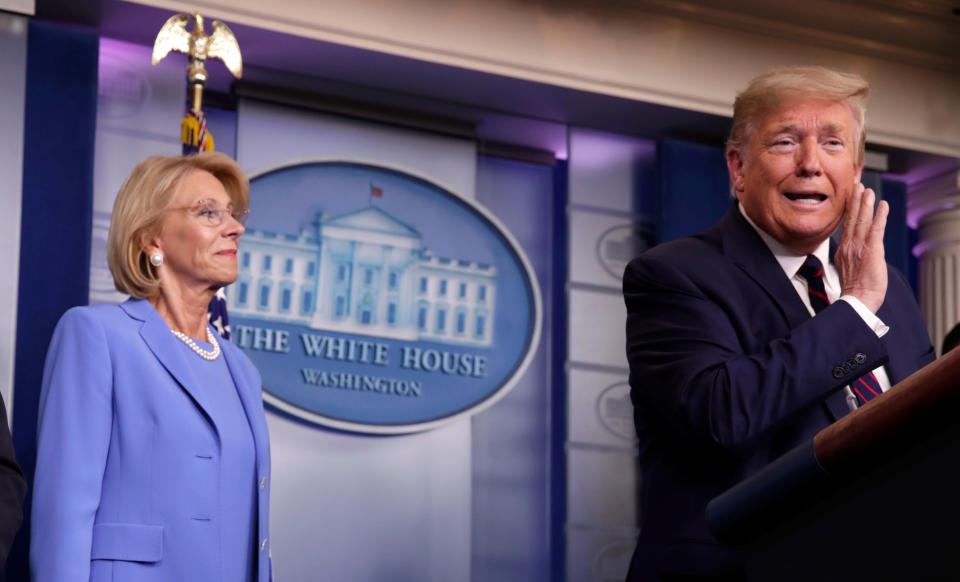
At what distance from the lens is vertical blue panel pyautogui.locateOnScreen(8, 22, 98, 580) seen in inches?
157

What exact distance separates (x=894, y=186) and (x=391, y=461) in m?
2.68

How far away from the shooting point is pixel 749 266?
1973mm

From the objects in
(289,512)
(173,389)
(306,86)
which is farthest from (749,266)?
(306,86)

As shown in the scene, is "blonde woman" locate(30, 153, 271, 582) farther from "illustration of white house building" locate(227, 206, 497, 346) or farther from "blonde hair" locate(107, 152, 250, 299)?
"illustration of white house building" locate(227, 206, 497, 346)

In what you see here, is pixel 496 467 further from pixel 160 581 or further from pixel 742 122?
pixel 742 122

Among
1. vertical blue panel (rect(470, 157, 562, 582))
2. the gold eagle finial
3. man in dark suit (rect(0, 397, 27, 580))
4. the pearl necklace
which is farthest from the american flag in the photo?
vertical blue panel (rect(470, 157, 562, 582))

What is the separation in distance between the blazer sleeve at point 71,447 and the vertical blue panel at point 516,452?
2.42 meters

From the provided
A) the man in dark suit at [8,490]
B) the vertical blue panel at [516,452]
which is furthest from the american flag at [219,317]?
the vertical blue panel at [516,452]

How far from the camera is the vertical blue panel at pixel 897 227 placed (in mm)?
5660

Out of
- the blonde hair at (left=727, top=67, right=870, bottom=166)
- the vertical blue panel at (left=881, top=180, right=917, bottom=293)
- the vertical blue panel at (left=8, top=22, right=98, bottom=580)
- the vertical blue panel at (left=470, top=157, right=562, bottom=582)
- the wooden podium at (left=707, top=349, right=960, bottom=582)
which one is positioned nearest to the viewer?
the wooden podium at (left=707, top=349, right=960, bottom=582)

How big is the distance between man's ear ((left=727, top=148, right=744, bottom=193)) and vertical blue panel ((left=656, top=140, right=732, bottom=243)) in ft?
9.75

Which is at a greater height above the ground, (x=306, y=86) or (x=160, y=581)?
(x=306, y=86)

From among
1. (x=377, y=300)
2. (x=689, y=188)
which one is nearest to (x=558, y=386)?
(x=377, y=300)

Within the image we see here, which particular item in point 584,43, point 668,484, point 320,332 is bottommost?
point 668,484
